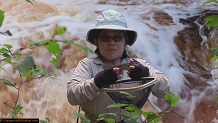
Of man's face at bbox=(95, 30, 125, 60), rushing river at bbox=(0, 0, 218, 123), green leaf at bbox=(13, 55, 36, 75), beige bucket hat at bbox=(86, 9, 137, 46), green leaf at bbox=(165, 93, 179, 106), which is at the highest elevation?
green leaf at bbox=(13, 55, 36, 75)

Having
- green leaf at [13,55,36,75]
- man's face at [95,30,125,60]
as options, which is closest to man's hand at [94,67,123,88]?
man's face at [95,30,125,60]

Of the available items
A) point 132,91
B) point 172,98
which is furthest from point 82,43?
point 172,98

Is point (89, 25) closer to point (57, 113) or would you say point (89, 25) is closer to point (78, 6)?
point (78, 6)

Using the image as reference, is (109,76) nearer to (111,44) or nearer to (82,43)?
(111,44)

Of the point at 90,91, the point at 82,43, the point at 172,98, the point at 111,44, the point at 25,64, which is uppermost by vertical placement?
the point at 25,64

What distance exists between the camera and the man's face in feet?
6.74

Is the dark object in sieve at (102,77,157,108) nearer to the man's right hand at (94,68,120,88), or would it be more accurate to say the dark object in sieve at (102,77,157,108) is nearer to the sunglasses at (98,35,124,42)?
the man's right hand at (94,68,120,88)

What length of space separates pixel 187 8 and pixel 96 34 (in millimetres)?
5451

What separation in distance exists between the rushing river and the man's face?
222 cm

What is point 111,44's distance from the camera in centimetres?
204

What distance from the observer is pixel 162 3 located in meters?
7.41

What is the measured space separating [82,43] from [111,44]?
311 centimetres

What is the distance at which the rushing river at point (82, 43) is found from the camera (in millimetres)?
4340

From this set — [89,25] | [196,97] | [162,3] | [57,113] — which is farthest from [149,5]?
[57,113]
